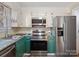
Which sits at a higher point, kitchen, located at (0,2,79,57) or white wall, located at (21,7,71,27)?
white wall, located at (21,7,71,27)

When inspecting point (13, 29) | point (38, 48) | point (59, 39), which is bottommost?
point (38, 48)

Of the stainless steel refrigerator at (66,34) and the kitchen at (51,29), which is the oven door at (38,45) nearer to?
the kitchen at (51,29)

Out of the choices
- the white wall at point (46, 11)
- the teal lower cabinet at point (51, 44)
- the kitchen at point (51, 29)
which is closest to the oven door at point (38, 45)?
the kitchen at point (51, 29)

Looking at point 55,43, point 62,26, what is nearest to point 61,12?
point 62,26

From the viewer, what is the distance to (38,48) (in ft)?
13.9

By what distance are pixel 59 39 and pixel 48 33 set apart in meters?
0.38

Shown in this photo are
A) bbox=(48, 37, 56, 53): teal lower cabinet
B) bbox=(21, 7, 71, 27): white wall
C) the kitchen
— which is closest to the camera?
bbox=(21, 7, 71, 27): white wall

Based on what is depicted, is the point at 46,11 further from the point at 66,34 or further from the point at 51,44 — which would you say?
the point at 51,44

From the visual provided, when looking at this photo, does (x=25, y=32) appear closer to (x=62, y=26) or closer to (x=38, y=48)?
(x=38, y=48)

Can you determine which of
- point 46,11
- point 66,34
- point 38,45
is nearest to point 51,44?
point 38,45

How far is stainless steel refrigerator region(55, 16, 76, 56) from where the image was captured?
13.2 ft

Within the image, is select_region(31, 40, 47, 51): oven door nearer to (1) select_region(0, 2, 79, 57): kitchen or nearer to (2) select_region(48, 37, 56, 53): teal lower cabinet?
(1) select_region(0, 2, 79, 57): kitchen

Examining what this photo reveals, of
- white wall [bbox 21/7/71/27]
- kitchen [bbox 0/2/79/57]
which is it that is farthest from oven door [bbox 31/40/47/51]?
white wall [bbox 21/7/71/27]

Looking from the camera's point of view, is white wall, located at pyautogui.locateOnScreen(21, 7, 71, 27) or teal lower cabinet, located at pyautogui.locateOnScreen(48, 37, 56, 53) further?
teal lower cabinet, located at pyautogui.locateOnScreen(48, 37, 56, 53)
